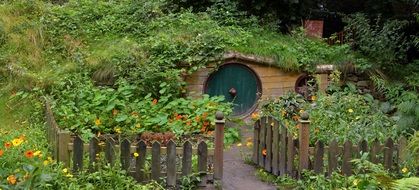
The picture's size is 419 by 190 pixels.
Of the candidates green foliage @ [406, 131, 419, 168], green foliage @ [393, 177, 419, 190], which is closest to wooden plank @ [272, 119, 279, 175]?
green foliage @ [406, 131, 419, 168]

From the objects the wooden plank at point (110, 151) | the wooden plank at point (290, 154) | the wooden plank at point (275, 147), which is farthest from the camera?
the wooden plank at point (275, 147)

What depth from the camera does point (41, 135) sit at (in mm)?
7137

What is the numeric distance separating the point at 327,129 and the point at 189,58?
3173 mm

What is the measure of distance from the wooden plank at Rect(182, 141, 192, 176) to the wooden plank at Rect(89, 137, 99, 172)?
0.96 m

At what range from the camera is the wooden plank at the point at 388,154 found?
6.35 meters

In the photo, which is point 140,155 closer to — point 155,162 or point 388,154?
point 155,162

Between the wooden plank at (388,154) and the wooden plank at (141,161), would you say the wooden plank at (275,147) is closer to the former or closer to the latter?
the wooden plank at (388,154)

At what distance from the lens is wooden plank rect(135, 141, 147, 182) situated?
5.96m

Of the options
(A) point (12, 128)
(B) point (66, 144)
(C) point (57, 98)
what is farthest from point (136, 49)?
(B) point (66, 144)

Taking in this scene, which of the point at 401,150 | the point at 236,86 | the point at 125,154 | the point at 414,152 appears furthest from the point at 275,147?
the point at 236,86

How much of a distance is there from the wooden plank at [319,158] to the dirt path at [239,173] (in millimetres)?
604

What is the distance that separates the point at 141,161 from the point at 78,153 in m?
0.69

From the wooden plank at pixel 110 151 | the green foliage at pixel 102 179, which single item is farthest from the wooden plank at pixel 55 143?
the wooden plank at pixel 110 151

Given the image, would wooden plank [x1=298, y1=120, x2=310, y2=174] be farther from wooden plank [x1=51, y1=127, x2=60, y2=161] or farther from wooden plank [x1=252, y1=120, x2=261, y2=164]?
wooden plank [x1=51, y1=127, x2=60, y2=161]
